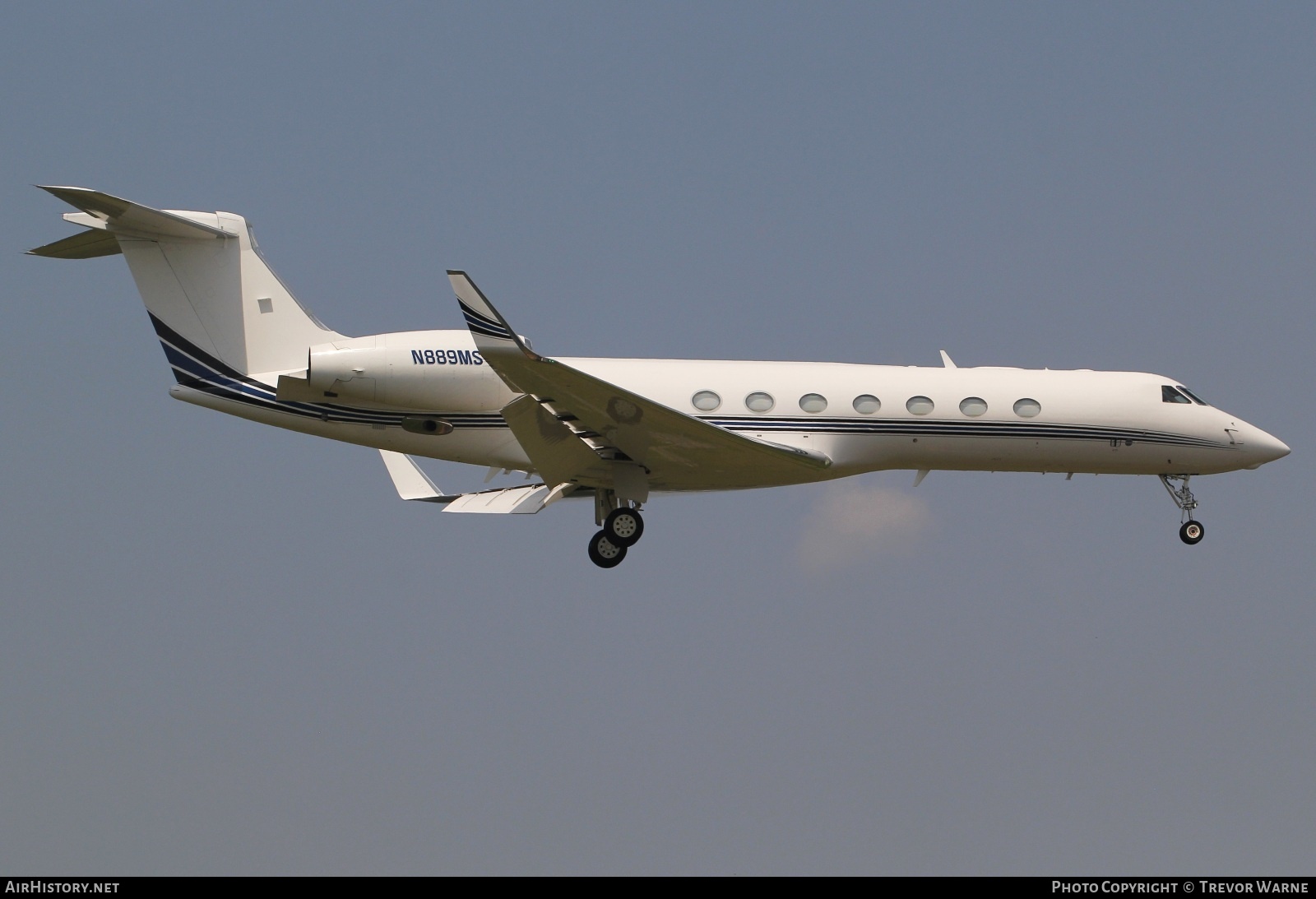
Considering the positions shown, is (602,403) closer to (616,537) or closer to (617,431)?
(617,431)

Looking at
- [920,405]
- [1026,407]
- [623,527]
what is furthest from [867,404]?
[623,527]

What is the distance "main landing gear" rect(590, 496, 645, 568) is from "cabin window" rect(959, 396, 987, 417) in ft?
15.7

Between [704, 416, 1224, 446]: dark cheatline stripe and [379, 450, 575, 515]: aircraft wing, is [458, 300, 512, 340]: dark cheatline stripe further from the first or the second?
[379, 450, 575, 515]: aircraft wing

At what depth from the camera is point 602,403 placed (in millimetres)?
17609

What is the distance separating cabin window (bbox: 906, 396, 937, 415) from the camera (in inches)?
798

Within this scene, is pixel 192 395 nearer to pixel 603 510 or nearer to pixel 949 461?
pixel 603 510

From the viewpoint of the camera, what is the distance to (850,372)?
67.0ft

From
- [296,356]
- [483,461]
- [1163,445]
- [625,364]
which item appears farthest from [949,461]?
[296,356]

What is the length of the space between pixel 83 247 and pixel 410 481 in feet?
18.5

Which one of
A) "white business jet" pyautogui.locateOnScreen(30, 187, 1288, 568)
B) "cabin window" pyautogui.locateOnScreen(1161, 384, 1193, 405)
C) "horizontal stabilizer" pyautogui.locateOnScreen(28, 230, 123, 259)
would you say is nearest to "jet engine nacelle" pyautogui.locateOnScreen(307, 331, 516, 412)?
"white business jet" pyautogui.locateOnScreen(30, 187, 1288, 568)

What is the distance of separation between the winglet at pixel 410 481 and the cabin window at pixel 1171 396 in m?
10.6

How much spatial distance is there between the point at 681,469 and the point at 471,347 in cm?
320

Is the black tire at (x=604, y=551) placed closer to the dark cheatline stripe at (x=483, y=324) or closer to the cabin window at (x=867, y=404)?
the cabin window at (x=867, y=404)
